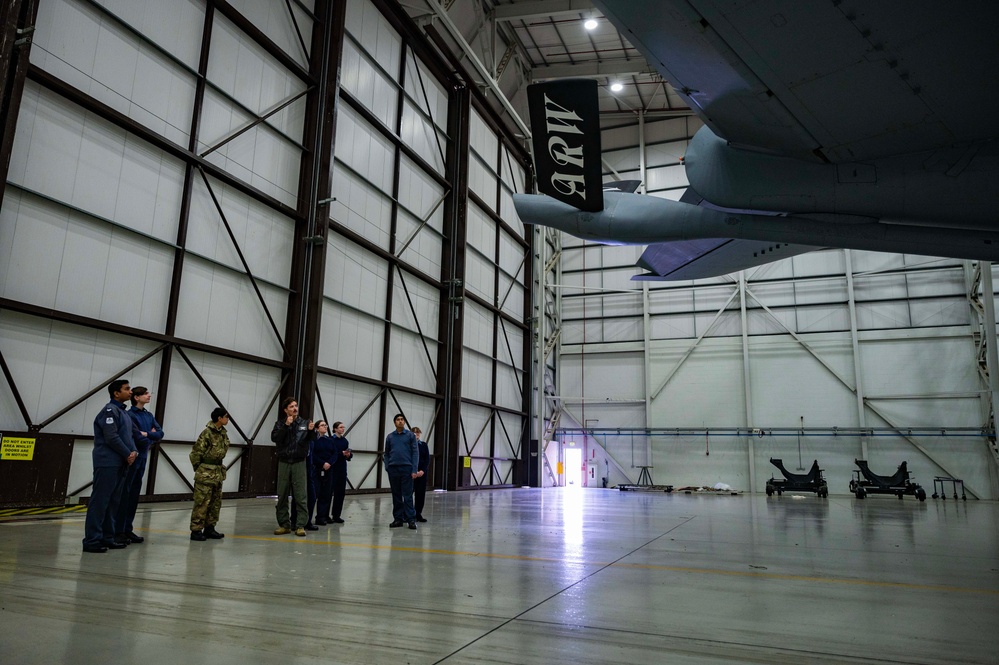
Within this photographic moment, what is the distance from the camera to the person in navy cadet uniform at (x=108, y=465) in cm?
632

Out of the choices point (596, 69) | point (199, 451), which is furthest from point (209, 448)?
point (596, 69)

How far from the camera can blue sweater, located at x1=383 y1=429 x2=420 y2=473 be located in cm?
929

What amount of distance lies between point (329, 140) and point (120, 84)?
18.9 feet

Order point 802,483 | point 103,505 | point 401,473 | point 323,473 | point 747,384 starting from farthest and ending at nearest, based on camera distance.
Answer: point 747,384, point 802,483, point 323,473, point 401,473, point 103,505

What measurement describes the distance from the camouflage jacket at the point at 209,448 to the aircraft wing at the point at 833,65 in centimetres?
649

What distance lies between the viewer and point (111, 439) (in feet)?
21.0

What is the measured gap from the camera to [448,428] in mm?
23688

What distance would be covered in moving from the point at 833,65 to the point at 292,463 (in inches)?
302

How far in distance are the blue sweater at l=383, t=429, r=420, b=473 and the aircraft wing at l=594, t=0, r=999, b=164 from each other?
612 centimetres

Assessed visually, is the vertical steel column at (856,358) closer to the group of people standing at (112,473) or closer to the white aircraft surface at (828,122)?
the white aircraft surface at (828,122)

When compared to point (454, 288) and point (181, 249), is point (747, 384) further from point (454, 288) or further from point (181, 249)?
point (181, 249)

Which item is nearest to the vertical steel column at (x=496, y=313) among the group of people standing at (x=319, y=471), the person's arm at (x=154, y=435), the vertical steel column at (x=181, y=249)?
the vertical steel column at (x=181, y=249)

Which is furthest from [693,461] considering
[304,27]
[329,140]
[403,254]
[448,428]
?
[304,27]

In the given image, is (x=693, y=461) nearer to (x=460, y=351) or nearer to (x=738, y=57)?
(x=460, y=351)
